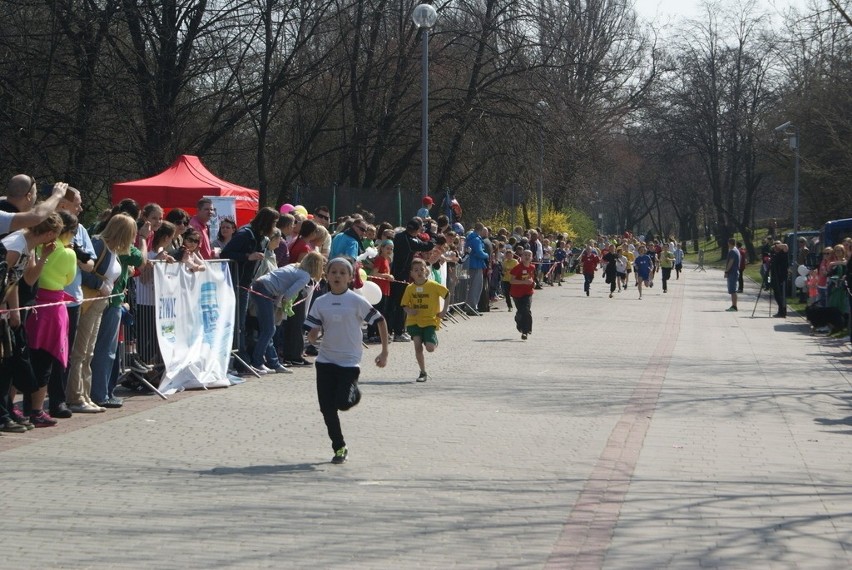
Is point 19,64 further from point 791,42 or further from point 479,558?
point 479,558

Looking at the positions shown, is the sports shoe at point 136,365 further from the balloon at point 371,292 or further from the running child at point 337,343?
the running child at point 337,343

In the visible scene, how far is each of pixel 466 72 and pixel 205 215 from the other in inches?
848

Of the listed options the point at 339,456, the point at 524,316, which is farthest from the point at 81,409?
the point at 524,316

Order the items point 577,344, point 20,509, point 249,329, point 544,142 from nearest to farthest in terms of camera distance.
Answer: point 20,509
point 249,329
point 577,344
point 544,142

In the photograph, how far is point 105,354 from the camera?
1170cm

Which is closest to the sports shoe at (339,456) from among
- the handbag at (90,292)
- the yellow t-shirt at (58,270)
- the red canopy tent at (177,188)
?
the yellow t-shirt at (58,270)

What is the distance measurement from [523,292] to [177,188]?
235 inches

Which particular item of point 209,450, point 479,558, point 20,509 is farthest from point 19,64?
point 479,558

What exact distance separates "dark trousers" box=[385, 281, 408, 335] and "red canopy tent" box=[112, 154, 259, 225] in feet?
11.3

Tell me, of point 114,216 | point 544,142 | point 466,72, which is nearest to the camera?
point 114,216

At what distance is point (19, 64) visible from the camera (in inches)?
934

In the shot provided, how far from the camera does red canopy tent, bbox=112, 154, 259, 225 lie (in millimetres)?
20625

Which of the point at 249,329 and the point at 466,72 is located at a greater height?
the point at 466,72

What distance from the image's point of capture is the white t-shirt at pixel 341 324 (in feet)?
30.1
